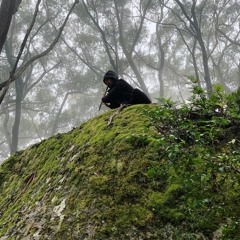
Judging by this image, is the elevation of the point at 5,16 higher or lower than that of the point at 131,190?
higher

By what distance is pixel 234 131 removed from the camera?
200cm

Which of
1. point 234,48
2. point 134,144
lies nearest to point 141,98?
point 134,144

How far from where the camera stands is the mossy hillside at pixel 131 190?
137 centimetres

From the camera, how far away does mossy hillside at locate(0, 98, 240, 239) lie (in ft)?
4.50

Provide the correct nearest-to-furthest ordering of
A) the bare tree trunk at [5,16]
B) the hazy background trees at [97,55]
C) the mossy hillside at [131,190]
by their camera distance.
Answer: the mossy hillside at [131,190] → the bare tree trunk at [5,16] → the hazy background trees at [97,55]

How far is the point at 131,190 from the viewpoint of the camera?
1.64m

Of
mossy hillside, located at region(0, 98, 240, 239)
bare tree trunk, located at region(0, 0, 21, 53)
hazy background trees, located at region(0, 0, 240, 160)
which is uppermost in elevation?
hazy background trees, located at region(0, 0, 240, 160)

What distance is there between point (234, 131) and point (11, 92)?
21.4 meters

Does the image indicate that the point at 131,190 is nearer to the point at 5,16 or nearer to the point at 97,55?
the point at 5,16

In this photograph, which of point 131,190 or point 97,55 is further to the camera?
point 97,55

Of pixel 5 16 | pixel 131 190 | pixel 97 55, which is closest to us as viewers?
pixel 131 190

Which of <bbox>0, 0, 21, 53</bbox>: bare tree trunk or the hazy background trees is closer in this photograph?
<bbox>0, 0, 21, 53</bbox>: bare tree trunk

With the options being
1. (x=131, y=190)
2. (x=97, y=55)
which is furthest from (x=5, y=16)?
(x=97, y=55)

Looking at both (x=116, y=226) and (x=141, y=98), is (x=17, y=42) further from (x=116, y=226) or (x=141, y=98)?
(x=116, y=226)
